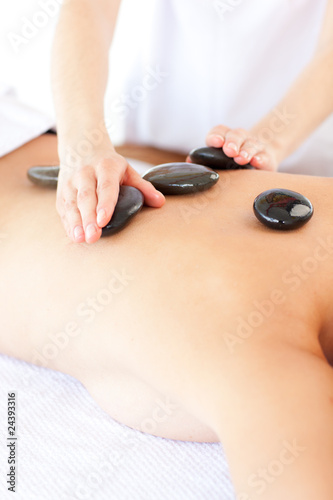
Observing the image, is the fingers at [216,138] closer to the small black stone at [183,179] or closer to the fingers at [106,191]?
the small black stone at [183,179]

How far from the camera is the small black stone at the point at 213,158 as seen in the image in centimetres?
102

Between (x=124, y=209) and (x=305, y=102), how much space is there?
668 millimetres

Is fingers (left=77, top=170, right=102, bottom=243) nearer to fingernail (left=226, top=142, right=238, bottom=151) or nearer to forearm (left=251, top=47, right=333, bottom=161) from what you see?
fingernail (left=226, top=142, right=238, bottom=151)

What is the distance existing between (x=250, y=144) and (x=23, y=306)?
21.6 inches

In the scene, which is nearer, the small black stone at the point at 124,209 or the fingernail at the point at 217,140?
the small black stone at the point at 124,209

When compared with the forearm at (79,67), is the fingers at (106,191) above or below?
below

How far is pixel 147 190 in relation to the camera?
87 centimetres

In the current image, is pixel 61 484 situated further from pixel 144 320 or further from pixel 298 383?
pixel 298 383

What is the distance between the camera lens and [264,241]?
2.54 ft

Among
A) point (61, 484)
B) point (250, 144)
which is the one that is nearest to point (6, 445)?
point (61, 484)

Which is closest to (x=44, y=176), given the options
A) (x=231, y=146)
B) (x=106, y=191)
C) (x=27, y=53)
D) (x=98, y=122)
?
(x=98, y=122)

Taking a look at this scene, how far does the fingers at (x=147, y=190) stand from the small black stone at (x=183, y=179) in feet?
0.10

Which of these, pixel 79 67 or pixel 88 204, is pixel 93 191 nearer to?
pixel 88 204

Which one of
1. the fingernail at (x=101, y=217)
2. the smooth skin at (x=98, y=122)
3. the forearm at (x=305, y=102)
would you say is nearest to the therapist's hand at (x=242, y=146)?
the smooth skin at (x=98, y=122)
